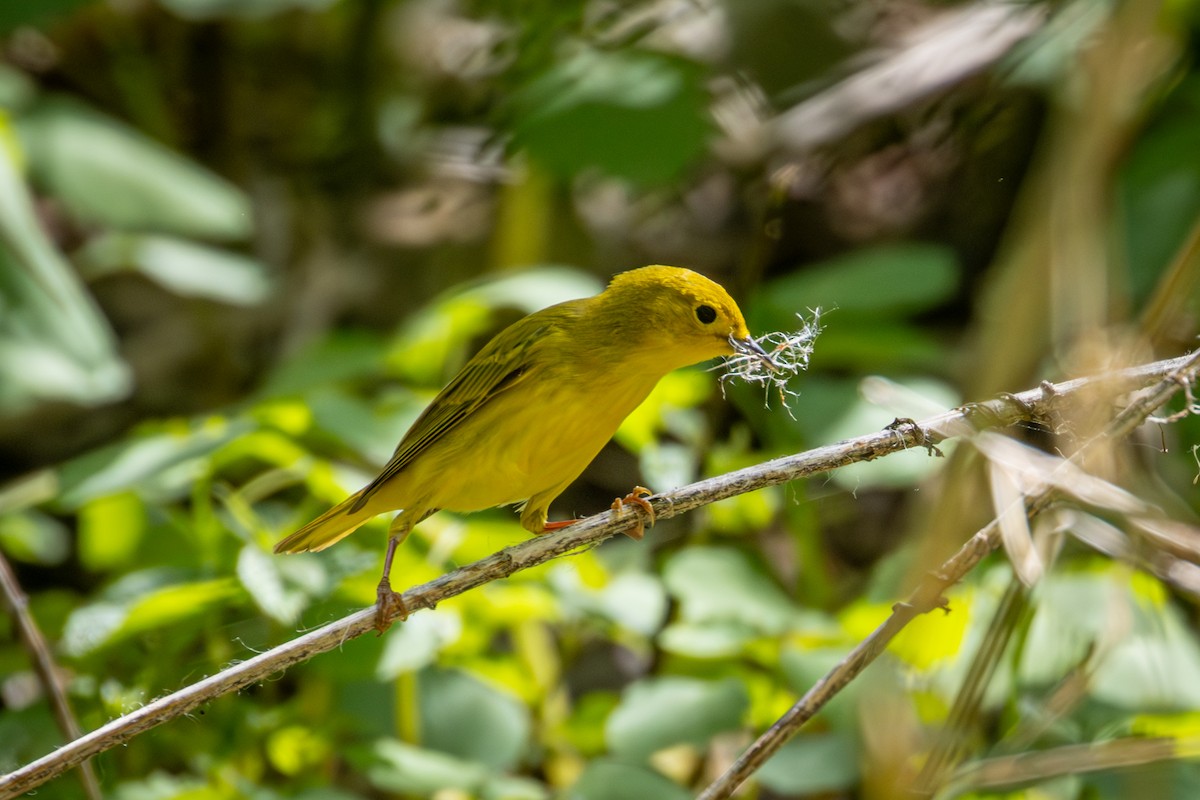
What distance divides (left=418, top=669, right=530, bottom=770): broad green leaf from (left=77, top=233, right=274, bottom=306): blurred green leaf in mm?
2064

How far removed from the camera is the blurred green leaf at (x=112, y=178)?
4027 mm

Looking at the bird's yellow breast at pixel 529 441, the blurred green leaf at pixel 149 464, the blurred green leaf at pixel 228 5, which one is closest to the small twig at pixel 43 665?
the blurred green leaf at pixel 149 464

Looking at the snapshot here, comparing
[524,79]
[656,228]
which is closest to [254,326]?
[656,228]

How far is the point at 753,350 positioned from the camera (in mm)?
2506

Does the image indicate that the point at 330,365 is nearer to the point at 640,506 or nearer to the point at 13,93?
the point at 640,506

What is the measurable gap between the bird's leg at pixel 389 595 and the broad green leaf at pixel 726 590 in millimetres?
811

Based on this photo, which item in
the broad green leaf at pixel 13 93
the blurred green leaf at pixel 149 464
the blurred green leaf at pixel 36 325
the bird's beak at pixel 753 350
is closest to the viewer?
the bird's beak at pixel 753 350

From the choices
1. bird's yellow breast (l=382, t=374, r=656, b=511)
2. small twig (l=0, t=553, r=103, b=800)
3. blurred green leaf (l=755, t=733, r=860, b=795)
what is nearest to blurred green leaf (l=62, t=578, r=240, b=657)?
small twig (l=0, t=553, r=103, b=800)

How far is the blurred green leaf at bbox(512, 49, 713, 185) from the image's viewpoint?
10.8 ft

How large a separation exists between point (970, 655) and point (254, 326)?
4.08 m

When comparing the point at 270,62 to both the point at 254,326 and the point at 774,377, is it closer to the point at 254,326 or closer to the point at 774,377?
the point at 254,326

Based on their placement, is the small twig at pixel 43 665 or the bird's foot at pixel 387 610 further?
the small twig at pixel 43 665

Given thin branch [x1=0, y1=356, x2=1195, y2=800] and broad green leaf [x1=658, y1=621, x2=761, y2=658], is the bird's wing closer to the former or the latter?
thin branch [x1=0, y1=356, x2=1195, y2=800]

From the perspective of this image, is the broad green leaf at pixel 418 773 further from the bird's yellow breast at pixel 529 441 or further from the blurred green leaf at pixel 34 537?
the blurred green leaf at pixel 34 537
